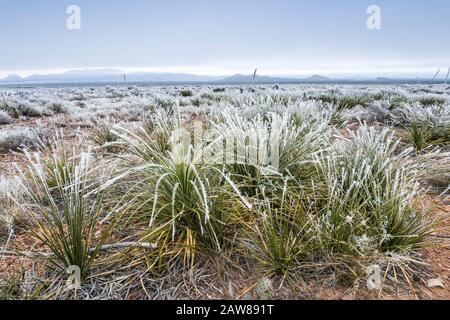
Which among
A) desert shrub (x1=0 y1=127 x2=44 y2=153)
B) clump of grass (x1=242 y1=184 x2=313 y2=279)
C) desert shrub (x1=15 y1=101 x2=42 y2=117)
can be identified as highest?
desert shrub (x1=15 y1=101 x2=42 y2=117)

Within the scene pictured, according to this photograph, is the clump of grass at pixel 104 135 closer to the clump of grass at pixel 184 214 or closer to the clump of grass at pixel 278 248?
the clump of grass at pixel 184 214

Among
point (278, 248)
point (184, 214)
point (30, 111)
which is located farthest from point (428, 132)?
point (30, 111)

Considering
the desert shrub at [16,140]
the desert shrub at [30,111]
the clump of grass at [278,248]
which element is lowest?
the clump of grass at [278,248]


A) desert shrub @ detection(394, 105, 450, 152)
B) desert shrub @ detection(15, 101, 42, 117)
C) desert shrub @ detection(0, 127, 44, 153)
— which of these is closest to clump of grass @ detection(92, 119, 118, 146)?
desert shrub @ detection(0, 127, 44, 153)

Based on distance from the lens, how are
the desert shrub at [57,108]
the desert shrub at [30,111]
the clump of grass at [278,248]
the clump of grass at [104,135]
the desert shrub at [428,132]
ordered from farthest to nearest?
the desert shrub at [57,108], the desert shrub at [30,111], the clump of grass at [104,135], the desert shrub at [428,132], the clump of grass at [278,248]

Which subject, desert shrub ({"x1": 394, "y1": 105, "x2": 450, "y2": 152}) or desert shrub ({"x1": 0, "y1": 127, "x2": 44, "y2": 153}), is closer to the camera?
desert shrub ({"x1": 394, "y1": 105, "x2": 450, "y2": 152})

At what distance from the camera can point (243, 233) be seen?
1.62 m

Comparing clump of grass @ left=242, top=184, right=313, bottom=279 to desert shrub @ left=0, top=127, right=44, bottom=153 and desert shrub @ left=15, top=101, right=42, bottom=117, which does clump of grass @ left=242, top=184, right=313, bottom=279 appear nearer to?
desert shrub @ left=0, top=127, right=44, bottom=153

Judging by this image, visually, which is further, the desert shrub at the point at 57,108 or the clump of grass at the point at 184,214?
the desert shrub at the point at 57,108

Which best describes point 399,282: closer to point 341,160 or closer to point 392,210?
point 392,210

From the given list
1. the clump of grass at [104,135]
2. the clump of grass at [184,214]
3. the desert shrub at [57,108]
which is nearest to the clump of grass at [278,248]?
the clump of grass at [184,214]

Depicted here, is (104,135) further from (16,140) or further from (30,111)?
(30,111)

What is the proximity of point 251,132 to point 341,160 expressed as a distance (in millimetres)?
598
